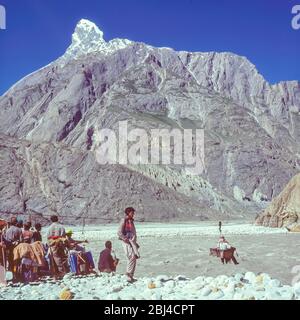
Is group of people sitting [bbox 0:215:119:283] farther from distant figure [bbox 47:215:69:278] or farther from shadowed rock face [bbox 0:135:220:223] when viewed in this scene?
shadowed rock face [bbox 0:135:220:223]

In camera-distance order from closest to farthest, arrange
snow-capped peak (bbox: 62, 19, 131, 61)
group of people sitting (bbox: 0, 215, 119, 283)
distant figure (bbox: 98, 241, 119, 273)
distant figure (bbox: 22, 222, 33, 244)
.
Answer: group of people sitting (bbox: 0, 215, 119, 283) < distant figure (bbox: 22, 222, 33, 244) < distant figure (bbox: 98, 241, 119, 273) < snow-capped peak (bbox: 62, 19, 131, 61)

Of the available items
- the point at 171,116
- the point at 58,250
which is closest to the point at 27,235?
the point at 58,250

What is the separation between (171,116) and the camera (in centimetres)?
8950

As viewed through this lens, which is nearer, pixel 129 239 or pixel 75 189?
pixel 129 239

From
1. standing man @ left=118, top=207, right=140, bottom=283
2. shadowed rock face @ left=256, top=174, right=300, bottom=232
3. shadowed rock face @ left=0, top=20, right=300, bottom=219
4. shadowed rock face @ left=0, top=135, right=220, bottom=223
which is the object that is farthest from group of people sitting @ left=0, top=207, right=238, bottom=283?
shadowed rock face @ left=0, top=20, right=300, bottom=219

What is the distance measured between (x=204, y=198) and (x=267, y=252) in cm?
4903

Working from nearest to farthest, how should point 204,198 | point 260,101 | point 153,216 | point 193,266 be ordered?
1. point 193,266
2. point 153,216
3. point 204,198
4. point 260,101

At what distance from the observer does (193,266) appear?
11305mm

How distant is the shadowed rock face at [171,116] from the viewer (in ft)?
201

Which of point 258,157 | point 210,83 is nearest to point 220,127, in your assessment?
point 258,157

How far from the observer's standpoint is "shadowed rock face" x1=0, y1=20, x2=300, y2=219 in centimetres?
6116

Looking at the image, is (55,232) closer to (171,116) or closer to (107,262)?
(107,262)

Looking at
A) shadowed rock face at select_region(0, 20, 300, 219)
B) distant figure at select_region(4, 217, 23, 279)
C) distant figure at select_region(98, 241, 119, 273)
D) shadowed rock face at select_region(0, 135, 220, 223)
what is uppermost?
shadowed rock face at select_region(0, 20, 300, 219)
